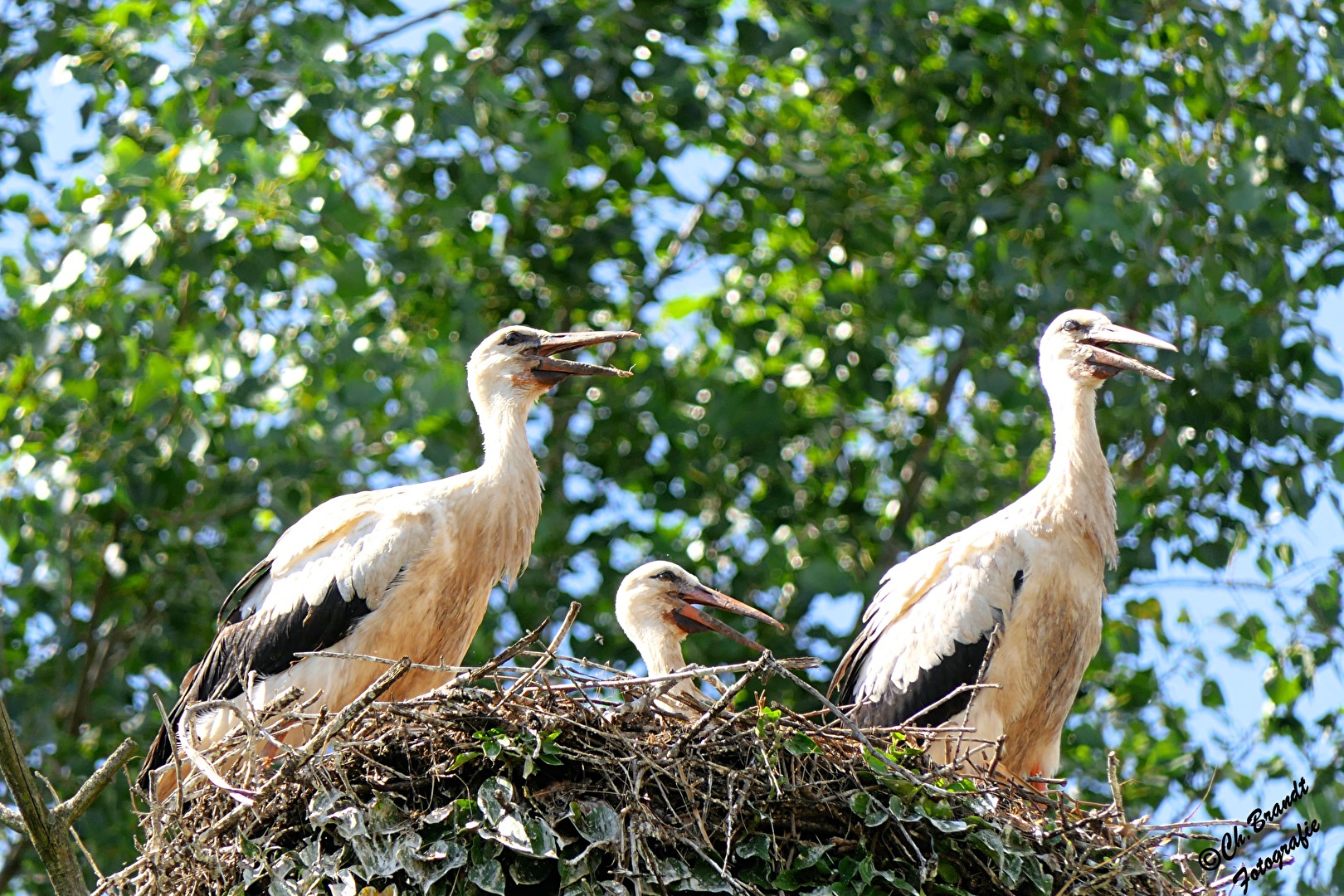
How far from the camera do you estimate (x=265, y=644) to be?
228 inches

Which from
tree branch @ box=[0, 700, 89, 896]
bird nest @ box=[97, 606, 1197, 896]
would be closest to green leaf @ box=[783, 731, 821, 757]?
bird nest @ box=[97, 606, 1197, 896]

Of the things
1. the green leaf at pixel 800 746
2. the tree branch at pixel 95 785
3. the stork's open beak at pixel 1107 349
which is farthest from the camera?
the stork's open beak at pixel 1107 349

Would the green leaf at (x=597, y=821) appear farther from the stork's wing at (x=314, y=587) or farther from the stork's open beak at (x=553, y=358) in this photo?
the stork's open beak at (x=553, y=358)

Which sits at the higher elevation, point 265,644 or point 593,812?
point 593,812

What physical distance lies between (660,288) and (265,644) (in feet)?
16.2

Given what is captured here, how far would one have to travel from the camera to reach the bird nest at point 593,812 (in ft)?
13.5

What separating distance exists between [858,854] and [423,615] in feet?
6.60

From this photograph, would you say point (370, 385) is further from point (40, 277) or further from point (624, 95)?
point (624, 95)

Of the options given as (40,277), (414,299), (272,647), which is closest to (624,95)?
(414,299)

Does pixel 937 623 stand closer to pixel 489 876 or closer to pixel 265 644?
pixel 265 644

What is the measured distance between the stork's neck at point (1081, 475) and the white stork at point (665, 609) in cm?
113

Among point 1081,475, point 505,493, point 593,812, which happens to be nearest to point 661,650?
point 505,493

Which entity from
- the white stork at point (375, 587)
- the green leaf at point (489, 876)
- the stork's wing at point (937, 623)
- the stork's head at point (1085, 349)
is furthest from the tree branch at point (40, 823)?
the stork's head at point (1085, 349)

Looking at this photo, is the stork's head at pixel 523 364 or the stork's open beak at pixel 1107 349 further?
the stork's head at pixel 523 364
